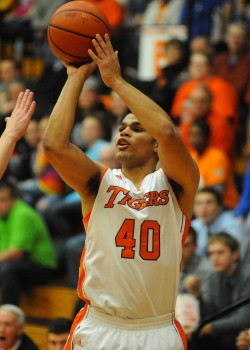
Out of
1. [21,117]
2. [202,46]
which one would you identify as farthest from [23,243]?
[21,117]

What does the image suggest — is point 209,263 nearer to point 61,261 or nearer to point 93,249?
point 61,261

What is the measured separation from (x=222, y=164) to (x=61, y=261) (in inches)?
79.0

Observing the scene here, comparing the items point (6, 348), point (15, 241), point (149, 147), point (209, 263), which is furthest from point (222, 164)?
point (149, 147)

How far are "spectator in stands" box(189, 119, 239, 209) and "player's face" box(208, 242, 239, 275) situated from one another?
59.9 inches

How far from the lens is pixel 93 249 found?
5062 millimetres

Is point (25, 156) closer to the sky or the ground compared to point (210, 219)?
closer to the sky

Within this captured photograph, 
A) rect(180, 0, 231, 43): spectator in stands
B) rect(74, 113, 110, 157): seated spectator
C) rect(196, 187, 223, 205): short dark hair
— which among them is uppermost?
rect(180, 0, 231, 43): spectator in stands

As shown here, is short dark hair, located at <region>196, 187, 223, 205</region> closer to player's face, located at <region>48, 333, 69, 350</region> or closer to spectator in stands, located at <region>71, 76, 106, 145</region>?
player's face, located at <region>48, 333, 69, 350</region>

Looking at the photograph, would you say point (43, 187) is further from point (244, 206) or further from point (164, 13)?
point (164, 13)

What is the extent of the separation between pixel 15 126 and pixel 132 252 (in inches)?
41.2

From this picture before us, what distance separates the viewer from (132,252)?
5.00 m

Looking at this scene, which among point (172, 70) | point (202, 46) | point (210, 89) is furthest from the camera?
point (172, 70)

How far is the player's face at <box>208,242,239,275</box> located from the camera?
7773 millimetres

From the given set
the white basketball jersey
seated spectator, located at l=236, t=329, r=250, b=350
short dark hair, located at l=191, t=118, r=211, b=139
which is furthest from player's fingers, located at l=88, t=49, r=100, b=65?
short dark hair, located at l=191, t=118, r=211, b=139
